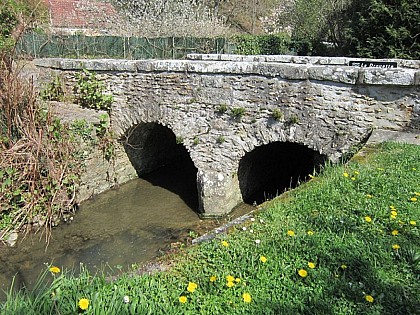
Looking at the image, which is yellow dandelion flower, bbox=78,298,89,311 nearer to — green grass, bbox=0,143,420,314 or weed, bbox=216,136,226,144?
green grass, bbox=0,143,420,314

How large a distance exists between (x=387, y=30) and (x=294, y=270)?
39.8 feet

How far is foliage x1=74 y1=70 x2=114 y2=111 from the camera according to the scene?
9.52 metres

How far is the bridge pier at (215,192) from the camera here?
8547 millimetres

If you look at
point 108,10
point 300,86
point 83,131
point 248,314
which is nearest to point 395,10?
point 300,86

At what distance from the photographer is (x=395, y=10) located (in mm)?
12727

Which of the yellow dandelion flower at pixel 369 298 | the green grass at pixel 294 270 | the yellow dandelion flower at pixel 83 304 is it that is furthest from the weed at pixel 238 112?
the yellow dandelion flower at pixel 83 304

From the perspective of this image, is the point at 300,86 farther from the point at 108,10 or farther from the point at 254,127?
the point at 108,10

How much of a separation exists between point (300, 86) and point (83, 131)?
4960 mm

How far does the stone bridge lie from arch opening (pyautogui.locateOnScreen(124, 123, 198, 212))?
0.05 m

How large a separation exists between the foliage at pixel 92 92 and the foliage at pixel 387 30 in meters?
9.24

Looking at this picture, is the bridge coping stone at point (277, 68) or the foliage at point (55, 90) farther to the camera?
the foliage at point (55, 90)

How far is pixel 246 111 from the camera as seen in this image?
790 centimetres

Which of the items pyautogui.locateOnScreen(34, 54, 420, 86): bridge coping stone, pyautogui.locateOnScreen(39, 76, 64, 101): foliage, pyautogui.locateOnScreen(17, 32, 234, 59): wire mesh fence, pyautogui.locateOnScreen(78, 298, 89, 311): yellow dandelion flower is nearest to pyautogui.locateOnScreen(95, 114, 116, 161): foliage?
pyautogui.locateOnScreen(34, 54, 420, 86): bridge coping stone

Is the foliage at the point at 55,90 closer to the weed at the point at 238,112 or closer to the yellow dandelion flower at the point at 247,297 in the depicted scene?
the weed at the point at 238,112
